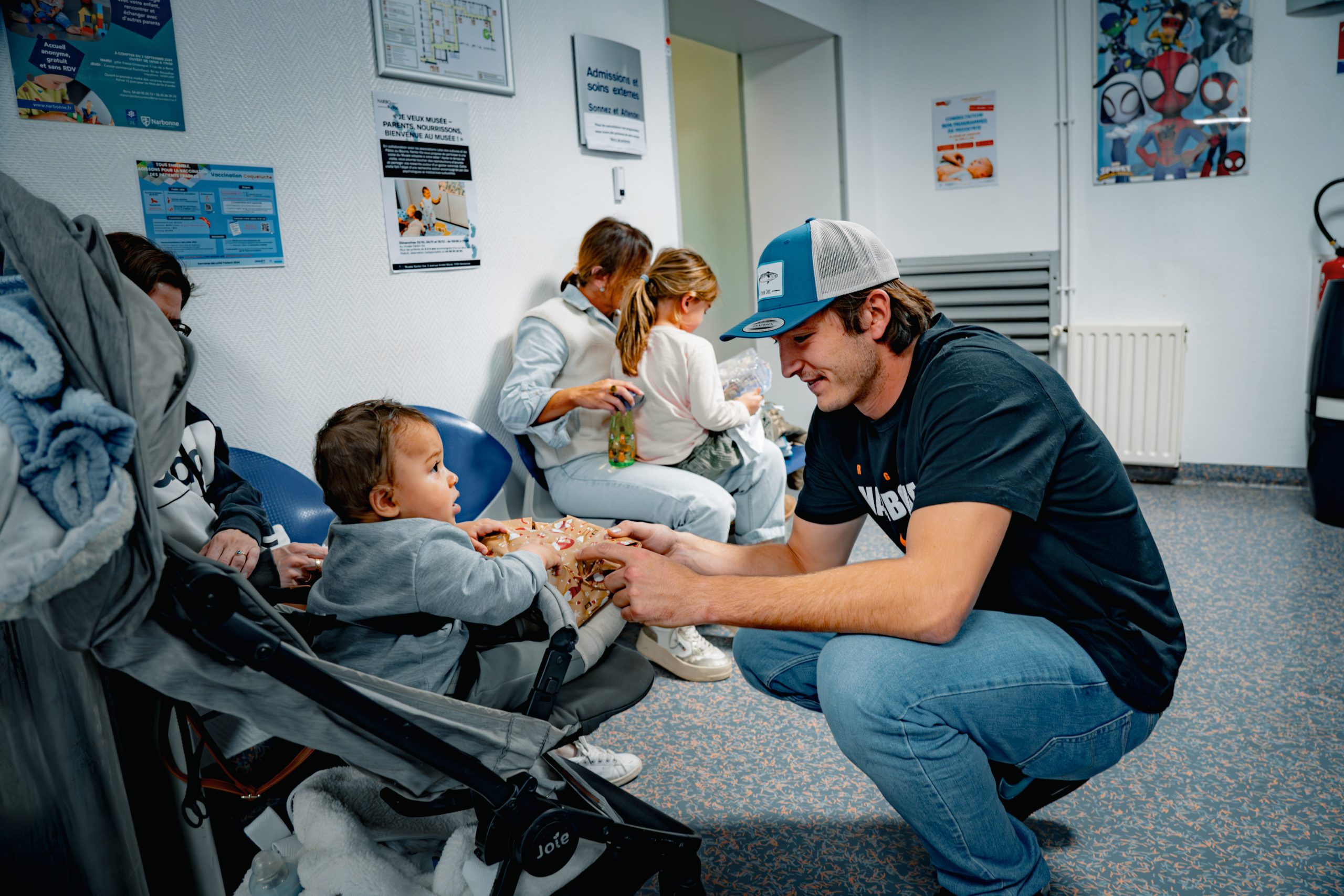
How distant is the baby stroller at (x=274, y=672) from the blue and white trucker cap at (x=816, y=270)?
0.62 m

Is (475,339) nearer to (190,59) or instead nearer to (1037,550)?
(190,59)

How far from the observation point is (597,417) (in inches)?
111

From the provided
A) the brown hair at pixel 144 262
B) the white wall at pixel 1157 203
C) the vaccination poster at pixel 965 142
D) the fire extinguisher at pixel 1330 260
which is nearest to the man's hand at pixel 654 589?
the brown hair at pixel 144 262

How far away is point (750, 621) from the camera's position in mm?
1435

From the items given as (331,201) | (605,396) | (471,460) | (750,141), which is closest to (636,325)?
(605,396)

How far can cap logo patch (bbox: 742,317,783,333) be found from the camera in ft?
5.01

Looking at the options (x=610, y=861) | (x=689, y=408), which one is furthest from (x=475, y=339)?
(x=610, y=861)

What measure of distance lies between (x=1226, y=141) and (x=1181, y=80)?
0.35 m

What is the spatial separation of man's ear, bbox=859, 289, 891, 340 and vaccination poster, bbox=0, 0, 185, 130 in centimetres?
163

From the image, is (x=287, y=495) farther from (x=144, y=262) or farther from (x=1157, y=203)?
(x=1157, y=203)

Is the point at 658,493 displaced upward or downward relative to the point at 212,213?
downward

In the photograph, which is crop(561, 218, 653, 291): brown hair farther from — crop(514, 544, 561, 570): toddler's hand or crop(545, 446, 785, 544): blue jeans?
crop(514, 544, 561, 570): toddler's hand

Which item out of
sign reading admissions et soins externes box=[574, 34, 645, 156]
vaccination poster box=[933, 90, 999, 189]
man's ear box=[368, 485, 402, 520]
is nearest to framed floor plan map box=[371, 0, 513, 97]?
sign reading admissions et soins externes box=[574, 34, 645, 156]

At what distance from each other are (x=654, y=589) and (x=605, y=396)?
1254mm
